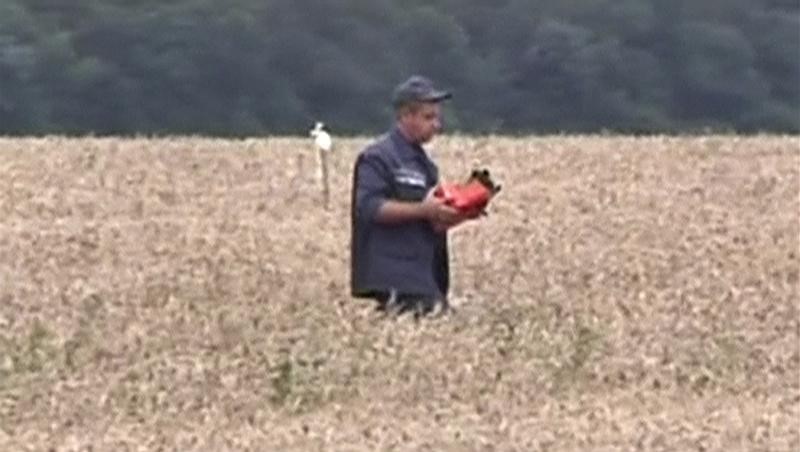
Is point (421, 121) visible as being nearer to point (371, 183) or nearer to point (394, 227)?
point (371, 183)

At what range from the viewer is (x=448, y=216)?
39.5 feet

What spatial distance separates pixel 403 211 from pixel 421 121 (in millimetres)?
350

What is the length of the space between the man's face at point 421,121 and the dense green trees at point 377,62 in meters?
13.1

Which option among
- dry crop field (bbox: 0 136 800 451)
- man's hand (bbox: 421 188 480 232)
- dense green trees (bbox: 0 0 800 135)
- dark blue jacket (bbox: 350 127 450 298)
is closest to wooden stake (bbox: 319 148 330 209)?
dry crop field (bbox: 0 136 800 451)

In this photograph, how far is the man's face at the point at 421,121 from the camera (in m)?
12.1

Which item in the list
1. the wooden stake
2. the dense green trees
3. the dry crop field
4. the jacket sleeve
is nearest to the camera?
the dry crop field

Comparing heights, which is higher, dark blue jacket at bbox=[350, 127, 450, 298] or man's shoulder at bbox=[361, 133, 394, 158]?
man's shoulder at bbox=[361, 133, 394, 158]

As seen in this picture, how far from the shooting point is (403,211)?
12125mm

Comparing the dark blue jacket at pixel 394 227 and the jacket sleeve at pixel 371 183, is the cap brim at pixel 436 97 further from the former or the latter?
the jacket sleeve at pixel 371 183

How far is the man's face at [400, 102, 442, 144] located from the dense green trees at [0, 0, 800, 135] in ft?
43.0

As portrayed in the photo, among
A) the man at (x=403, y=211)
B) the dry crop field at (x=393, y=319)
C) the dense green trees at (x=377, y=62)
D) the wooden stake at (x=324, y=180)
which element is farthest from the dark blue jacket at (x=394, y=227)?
the dense green trees at (x=377, y=62)

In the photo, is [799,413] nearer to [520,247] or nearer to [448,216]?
[448,216]

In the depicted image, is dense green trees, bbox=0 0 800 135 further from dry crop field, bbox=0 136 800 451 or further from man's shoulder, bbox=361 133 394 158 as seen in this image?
man's shoulder, bbox=361 133 394 158

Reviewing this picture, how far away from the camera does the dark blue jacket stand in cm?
1223
